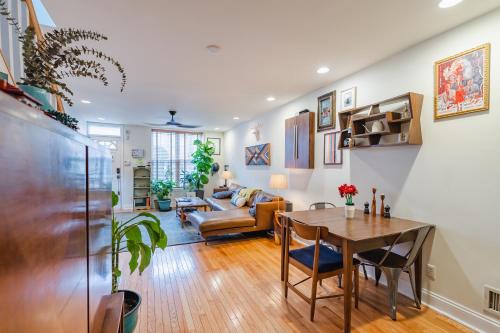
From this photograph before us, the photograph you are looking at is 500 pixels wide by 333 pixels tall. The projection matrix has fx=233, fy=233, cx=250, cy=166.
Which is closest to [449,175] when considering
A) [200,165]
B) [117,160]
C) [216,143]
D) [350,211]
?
[350,211]

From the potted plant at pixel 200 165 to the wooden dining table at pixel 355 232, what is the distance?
504 centimetres

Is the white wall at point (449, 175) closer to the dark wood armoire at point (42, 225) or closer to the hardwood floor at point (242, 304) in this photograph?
the hardwood floor at point (242, 304)

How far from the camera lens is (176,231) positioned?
15.9ft

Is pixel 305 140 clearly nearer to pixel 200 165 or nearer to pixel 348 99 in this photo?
pixel 348 99

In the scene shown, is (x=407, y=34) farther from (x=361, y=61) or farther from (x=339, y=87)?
(x=339, y=87)

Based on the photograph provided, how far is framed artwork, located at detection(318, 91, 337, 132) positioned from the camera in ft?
11.2

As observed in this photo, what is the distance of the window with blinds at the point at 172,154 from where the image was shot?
7465 millimetres

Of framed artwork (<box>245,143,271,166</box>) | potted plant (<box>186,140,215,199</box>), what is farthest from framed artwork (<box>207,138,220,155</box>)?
framed artwork (<box>245,143,271,166</box>)

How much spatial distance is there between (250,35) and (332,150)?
2.00 meters

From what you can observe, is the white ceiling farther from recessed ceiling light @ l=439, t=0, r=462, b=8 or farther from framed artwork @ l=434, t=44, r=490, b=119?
framed artwork @ l=434, t=44, r=490, b=119

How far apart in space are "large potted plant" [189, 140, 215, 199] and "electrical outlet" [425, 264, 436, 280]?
6.03m

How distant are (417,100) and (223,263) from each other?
3050 millimetres

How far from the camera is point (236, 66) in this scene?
2.86 meters

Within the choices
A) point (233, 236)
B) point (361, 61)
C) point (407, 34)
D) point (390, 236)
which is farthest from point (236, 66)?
point (233, 236)
